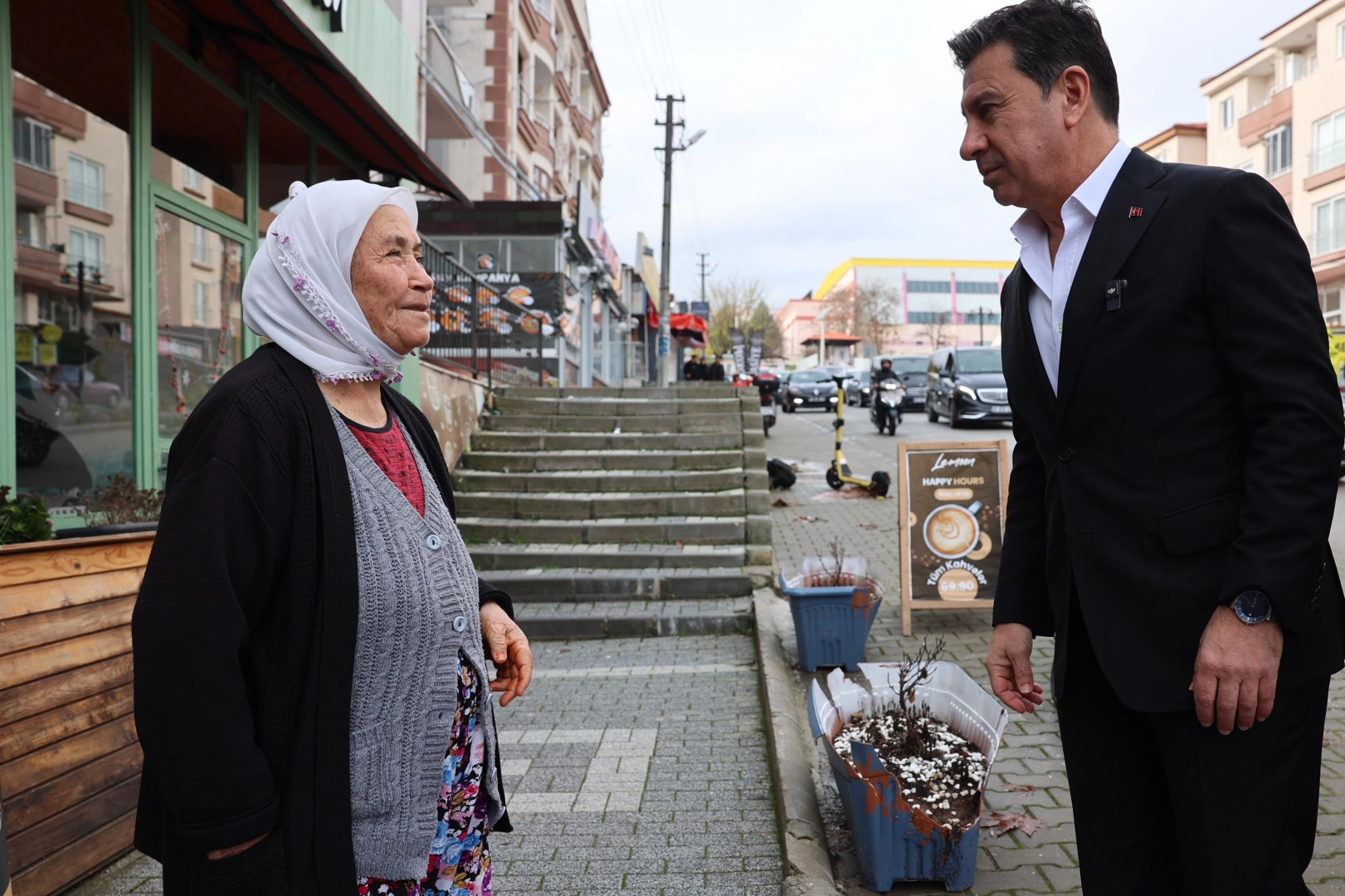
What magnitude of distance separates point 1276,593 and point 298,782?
169cm

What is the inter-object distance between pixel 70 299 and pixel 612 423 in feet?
22.0

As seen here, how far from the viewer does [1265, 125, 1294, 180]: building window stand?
3894 centimetres

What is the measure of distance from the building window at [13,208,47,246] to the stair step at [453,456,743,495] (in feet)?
16.7

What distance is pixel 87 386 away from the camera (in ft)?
19.3

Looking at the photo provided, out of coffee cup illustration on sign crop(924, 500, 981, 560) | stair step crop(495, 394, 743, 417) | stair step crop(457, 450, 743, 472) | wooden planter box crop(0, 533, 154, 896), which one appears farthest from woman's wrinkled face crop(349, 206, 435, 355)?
stair step crop(495, 394, 743, 417)

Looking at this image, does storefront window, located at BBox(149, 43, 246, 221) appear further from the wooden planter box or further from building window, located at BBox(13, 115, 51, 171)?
the wooden planter box

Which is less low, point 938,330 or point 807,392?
point 938,330

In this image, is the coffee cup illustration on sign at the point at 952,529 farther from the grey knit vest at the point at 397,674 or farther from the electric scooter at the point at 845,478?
the electric scooter at the point at 845,478

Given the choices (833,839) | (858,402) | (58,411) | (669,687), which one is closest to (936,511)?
(669,687)

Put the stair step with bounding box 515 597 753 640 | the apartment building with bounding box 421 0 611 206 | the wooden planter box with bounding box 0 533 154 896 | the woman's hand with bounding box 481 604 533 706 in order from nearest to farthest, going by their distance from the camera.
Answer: the woman's hand with bounding box 481 604 533 706 → the wooden planter box with bounding box 0 533 154 896 → the stair step with bounding box 515 597 753 640 → the apartment building with bounding box 421 0 611 206

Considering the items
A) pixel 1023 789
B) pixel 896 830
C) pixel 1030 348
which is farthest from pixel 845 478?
pixel 1030 348

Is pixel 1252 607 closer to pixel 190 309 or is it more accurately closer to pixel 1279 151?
pixel 190 309

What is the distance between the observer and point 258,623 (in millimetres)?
1757

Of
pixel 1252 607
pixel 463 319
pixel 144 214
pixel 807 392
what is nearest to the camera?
pixel 1252 607
